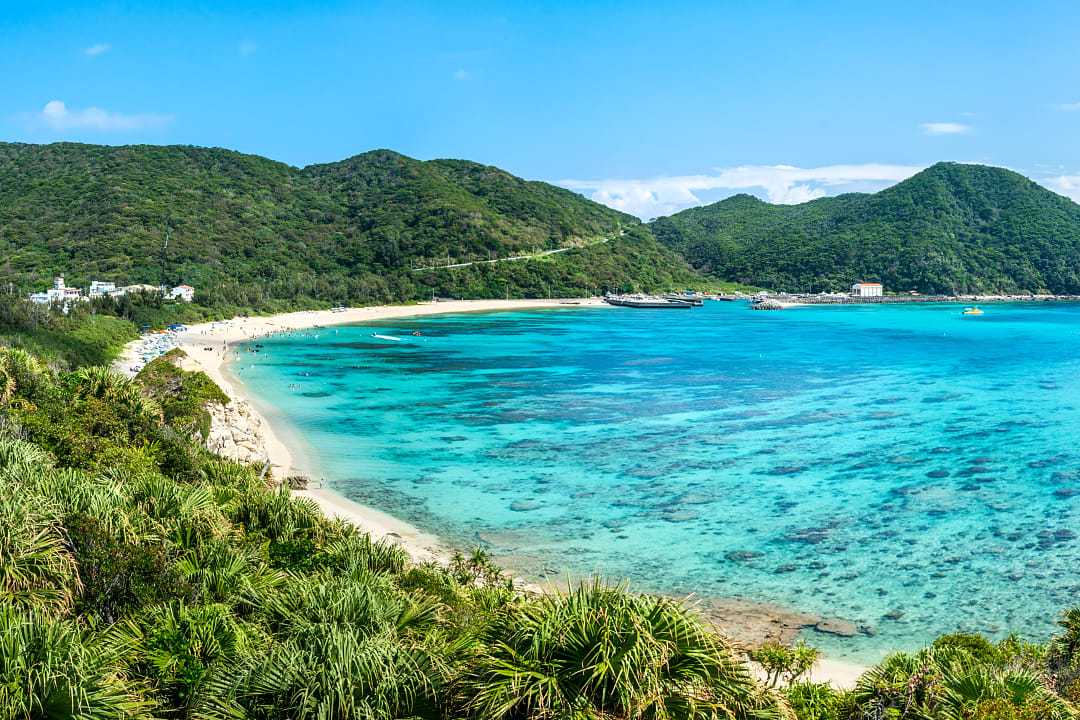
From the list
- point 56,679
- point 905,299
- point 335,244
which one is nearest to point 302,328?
point 335,244

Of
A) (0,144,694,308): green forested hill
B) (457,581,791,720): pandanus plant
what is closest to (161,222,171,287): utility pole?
(0,144,694,308): green forested hill

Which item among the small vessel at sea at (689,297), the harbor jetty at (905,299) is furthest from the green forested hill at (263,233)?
the harbor jetty at (905,299)

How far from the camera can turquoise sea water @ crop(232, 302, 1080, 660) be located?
2061 cm

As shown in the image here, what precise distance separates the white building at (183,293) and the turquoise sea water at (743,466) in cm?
3235

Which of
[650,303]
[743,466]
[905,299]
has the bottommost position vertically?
[743,466]

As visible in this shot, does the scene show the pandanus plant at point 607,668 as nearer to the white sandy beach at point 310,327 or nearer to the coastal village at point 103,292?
the white sandy beach at point 310,327

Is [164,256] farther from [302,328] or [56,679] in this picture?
[56,679]

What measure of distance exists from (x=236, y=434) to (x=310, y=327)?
228 feet

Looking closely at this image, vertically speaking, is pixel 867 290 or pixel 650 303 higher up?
pixel 867 290

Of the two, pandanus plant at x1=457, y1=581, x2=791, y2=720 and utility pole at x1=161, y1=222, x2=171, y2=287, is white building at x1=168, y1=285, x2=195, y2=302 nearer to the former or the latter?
utility pole at x1=161, y1=222, x2=171, y2=287

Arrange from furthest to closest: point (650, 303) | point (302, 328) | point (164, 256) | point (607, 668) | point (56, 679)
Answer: point (650, 303), point (164, 256), point (302, 328), point (56, 679), point (607, 668)

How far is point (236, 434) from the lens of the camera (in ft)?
109

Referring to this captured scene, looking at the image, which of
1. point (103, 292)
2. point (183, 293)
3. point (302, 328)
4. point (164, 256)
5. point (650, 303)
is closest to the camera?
point (103, 292)

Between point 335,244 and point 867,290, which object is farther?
point 867,290
